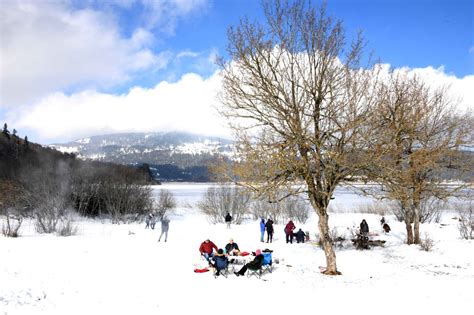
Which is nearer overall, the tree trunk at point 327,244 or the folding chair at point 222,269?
the folding chair at point 222,269

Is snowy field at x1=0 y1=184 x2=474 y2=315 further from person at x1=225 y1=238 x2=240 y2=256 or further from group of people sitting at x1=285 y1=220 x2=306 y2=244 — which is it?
group of people sitting at x1=285 y1=220 x2=306 y2=244

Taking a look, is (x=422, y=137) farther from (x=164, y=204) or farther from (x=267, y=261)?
(x=164, y=204)

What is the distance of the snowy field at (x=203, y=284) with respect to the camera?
922 centimetres

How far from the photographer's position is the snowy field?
922cm


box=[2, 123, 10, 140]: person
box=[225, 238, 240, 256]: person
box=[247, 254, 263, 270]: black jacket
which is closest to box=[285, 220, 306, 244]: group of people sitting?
box=[225, 238, 240, 256]: person

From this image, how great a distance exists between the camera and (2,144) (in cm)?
5950

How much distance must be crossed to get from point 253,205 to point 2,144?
44.0 meters

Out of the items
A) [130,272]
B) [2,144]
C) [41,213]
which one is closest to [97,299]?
[130,272]

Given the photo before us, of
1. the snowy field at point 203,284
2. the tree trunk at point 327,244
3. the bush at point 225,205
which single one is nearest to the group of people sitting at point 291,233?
the snowy field at point 203,284

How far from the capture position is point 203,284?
11.5 m

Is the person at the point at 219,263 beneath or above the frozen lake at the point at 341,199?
beneath

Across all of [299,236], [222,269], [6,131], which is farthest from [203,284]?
[6,131]

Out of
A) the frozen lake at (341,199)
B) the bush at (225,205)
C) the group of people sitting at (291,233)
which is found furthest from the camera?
the bush at (225,205)

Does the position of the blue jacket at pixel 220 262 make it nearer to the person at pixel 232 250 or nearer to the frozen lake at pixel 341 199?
the person at pixel 232 250
